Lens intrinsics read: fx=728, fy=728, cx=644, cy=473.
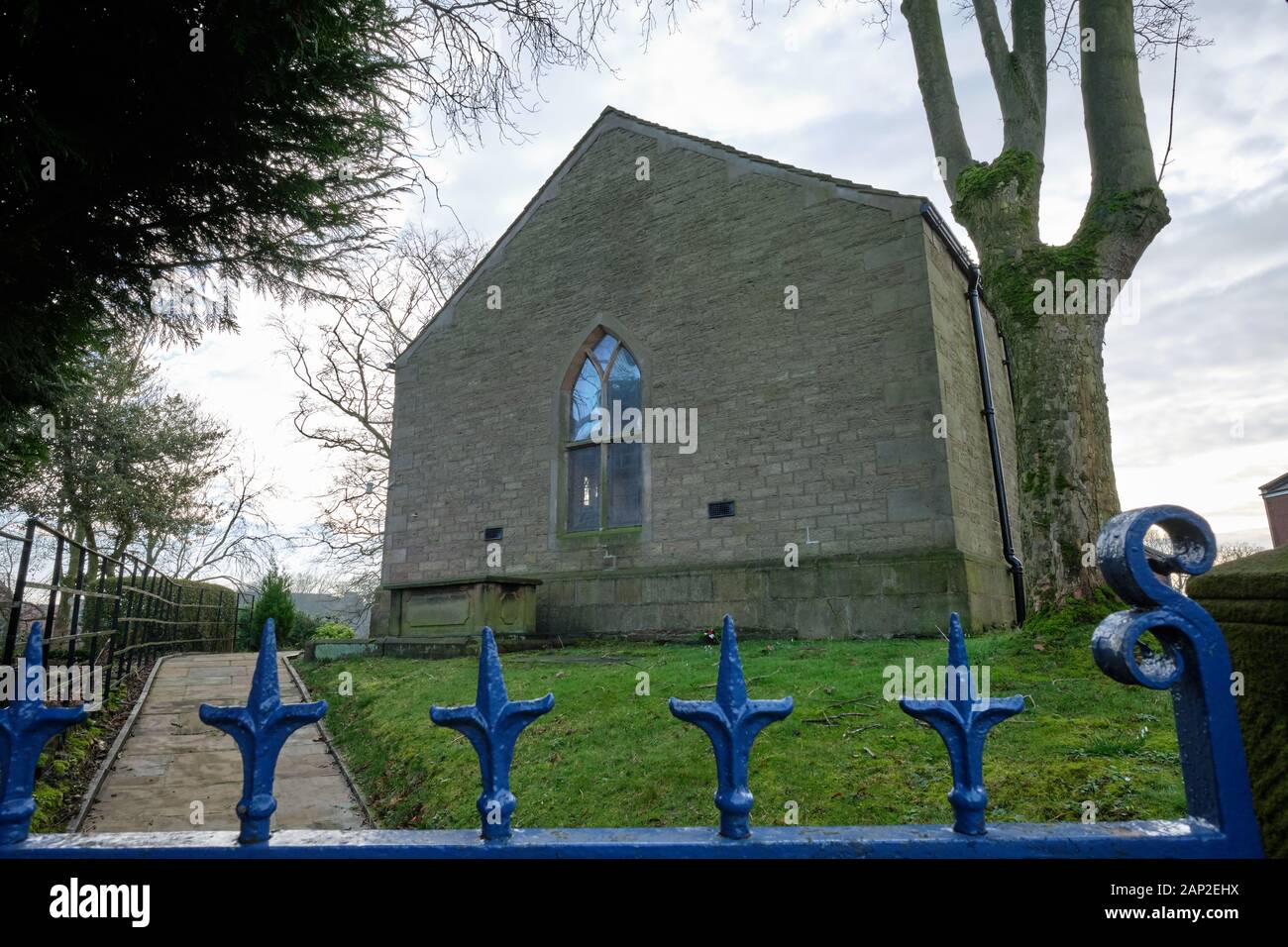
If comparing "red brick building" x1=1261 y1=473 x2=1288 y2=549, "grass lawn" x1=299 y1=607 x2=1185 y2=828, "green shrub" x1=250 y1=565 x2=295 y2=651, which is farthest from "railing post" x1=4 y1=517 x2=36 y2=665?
"red brick building" x1=1261 y1=473 x2=1288 y2=549

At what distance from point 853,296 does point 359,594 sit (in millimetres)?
22754

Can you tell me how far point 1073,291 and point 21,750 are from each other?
27.2ft

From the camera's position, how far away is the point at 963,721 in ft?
4.32

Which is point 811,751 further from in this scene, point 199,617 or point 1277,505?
point 1277,505

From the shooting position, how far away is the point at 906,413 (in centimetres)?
995

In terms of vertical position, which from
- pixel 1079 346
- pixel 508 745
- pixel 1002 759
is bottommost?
pixel 1002 759

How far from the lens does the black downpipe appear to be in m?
11.6

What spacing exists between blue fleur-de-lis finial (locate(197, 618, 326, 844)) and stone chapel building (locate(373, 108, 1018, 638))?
898 cm

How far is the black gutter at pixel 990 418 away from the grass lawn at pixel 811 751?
15.7 feet

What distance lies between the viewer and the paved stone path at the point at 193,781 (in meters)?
4.63

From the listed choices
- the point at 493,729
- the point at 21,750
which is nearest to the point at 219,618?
the point at 21,750

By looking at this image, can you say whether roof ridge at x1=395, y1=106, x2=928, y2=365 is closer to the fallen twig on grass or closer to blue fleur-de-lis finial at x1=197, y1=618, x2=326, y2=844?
the fallen twig on grass

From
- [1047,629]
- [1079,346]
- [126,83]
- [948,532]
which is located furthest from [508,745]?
[948,532]

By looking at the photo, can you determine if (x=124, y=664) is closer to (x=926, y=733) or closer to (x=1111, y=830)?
(x=926, y=733)
